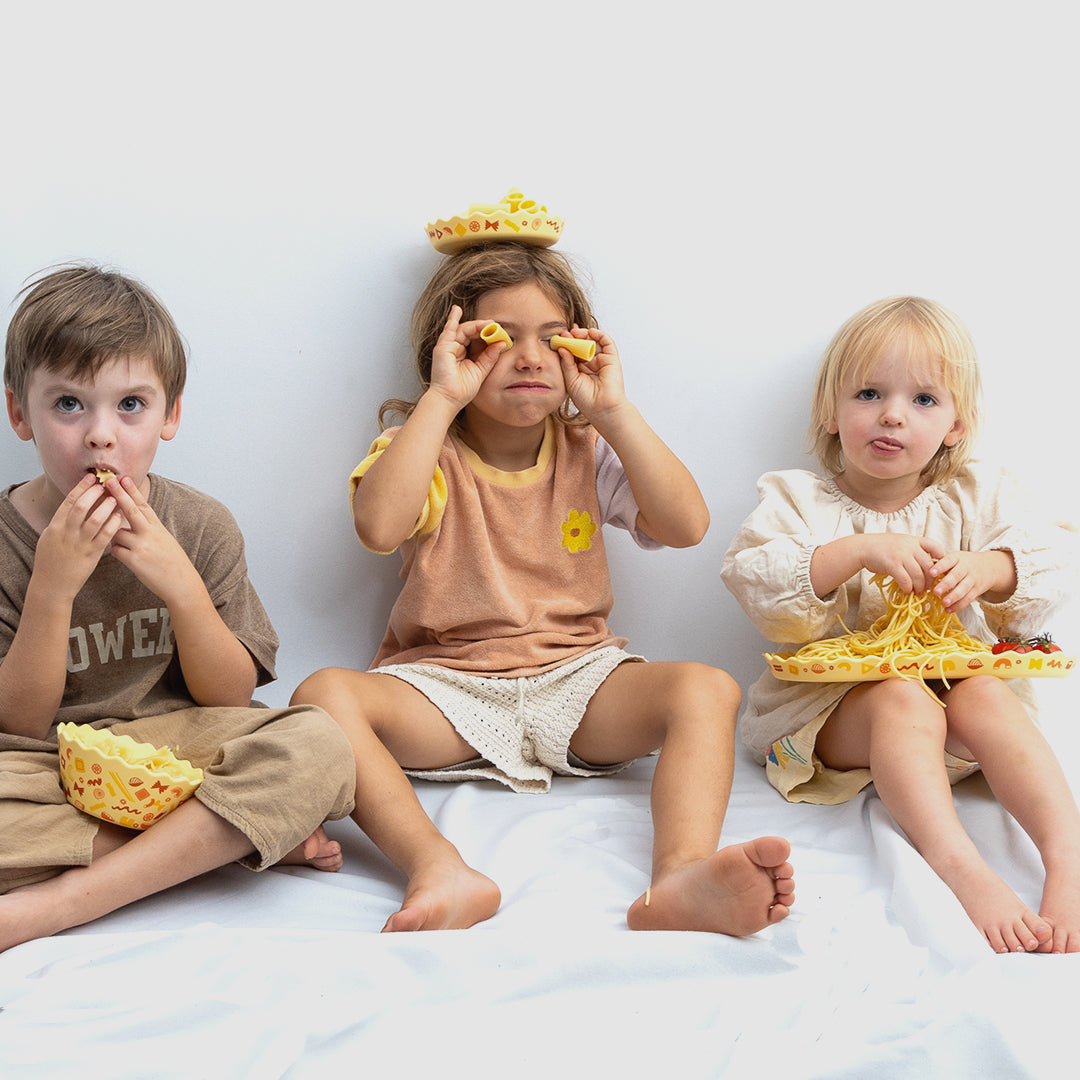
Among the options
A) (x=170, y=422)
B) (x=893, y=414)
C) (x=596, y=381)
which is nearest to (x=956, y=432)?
(x=893, y=414)

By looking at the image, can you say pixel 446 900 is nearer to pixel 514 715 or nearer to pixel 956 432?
pixel 514 715

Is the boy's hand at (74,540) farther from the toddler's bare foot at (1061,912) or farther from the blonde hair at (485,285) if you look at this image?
the toddler's bare foot at (1061,912)

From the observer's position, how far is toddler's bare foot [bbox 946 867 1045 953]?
0.98 metres

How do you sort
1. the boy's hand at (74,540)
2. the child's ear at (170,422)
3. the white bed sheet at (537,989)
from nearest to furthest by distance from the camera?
the white bed sheet at (537,989), the boy's hand at (74,540), the child's ear at (170,422)

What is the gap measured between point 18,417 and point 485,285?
1.86ft

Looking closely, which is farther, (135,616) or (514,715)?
(514,715)

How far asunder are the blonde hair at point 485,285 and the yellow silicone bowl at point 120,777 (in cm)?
62

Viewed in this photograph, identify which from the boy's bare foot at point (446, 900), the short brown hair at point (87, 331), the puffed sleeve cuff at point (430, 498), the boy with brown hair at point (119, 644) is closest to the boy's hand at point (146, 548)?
the boy with brown hair at point (119, 644)

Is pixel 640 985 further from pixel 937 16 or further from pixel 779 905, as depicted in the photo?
pixel 937 16

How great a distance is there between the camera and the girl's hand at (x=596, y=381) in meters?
1.37

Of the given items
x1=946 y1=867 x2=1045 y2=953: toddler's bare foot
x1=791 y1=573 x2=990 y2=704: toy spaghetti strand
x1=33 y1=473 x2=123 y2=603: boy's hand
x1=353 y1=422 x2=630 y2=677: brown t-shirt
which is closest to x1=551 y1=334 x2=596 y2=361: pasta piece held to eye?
x1=353 y1=422 x2=630 y2=677: brown t-shirt

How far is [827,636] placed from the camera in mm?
1406

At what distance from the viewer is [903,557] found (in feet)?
4.18

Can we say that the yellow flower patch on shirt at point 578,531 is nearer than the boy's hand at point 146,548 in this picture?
No
